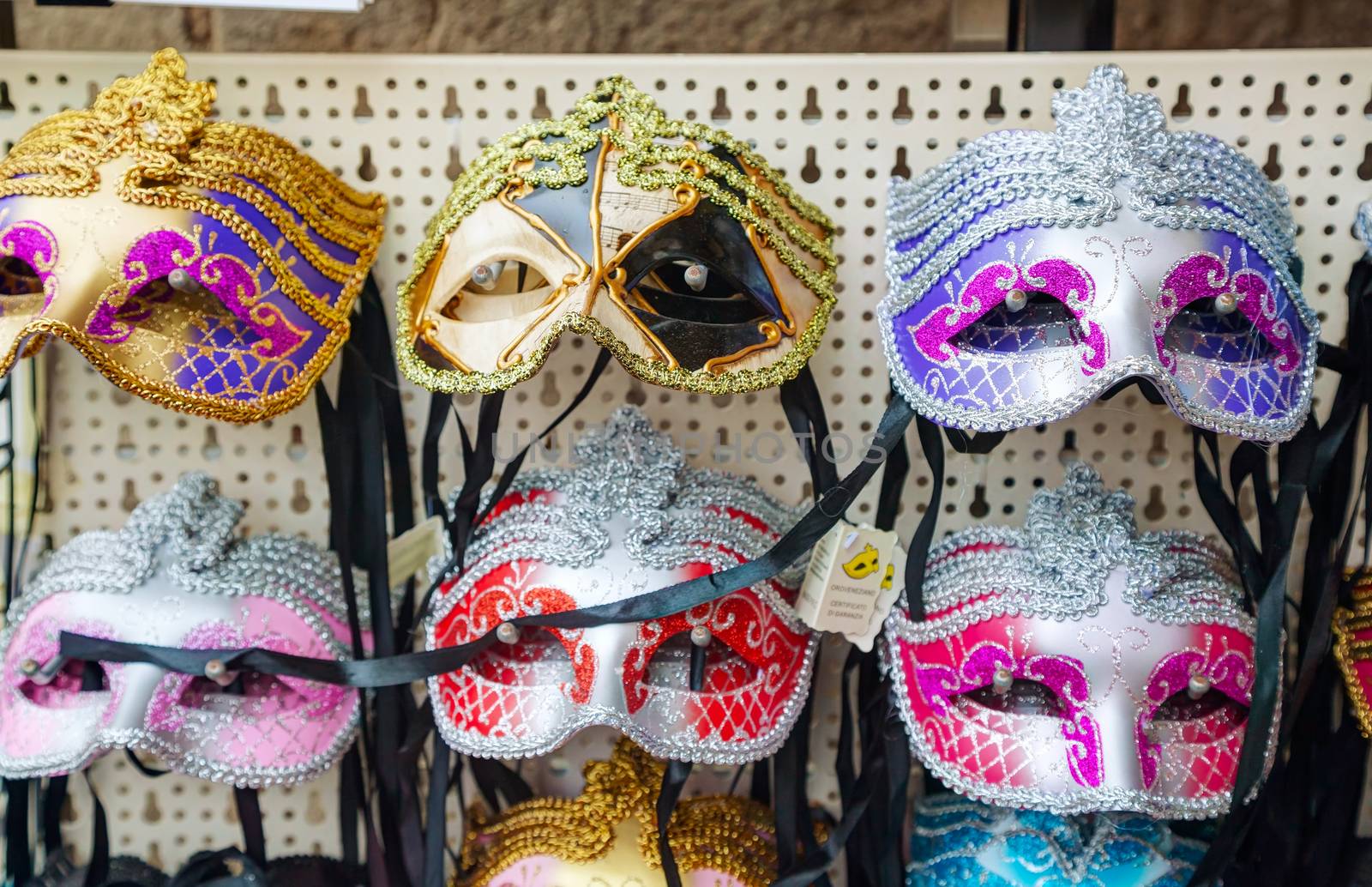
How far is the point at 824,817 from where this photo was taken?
1.63 meters

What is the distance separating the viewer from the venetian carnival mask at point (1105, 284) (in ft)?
3.80

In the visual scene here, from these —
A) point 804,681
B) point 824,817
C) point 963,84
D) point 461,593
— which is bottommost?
point 824,817

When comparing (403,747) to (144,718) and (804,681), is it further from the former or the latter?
(804,681)

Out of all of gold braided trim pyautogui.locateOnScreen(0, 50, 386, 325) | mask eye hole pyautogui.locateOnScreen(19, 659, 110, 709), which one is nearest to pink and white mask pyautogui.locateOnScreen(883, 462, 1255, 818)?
gold braided trim pyautogui.locateOnScreen(0, 50, 386, 325)

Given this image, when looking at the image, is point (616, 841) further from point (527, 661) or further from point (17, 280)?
point (17, 280)

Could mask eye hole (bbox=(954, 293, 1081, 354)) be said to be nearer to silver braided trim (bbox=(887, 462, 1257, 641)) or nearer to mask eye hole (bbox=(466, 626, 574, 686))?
silver braided trim (bbox=(887, 462, 1257, 641))

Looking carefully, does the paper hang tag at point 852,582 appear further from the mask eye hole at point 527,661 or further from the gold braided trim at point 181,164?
the gold braided trim at point 181,164

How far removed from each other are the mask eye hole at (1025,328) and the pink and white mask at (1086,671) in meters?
0.22

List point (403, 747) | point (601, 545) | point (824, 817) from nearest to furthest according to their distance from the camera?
1. point (601, 545)
2. point (403, 747)
3. point (824, 817)

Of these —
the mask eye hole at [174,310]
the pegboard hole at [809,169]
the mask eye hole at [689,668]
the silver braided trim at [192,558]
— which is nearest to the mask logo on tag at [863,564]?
the mask eye hole at [689,668]

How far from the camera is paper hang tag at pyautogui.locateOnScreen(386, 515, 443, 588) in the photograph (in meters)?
1.45

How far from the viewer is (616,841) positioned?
1394mm

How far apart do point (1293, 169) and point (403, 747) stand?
4.73ft

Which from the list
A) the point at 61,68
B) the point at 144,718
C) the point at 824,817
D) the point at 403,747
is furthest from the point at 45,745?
the point at 824,817
